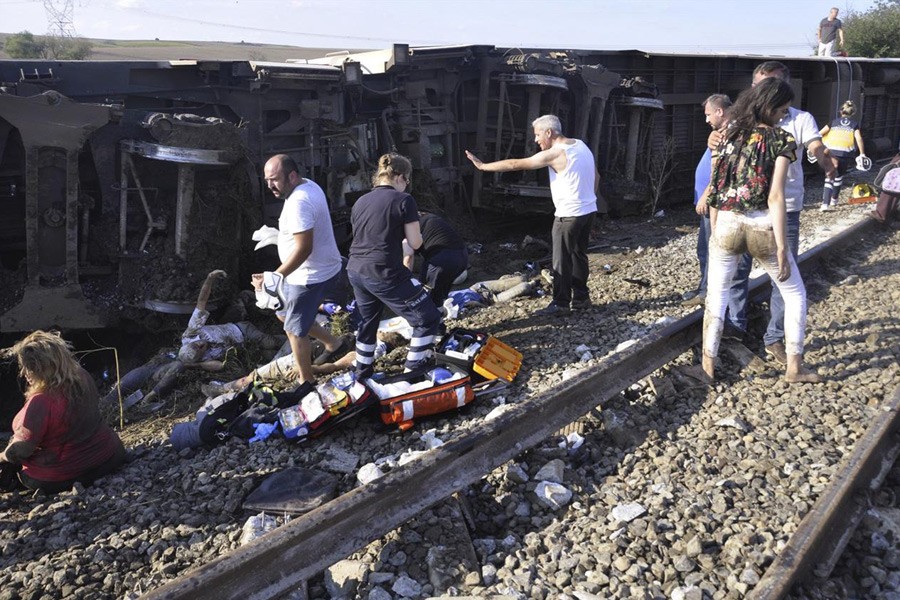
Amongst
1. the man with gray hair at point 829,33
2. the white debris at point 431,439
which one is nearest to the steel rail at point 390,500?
the white debris at point 431,439

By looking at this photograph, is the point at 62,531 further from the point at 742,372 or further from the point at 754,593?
the point at 742,372

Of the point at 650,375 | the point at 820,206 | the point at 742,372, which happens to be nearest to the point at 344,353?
the point at 650,375

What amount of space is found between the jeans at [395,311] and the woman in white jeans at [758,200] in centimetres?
198

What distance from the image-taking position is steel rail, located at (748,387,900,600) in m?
3.00

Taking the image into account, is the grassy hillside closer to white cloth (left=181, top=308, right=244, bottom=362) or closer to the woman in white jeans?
white cloth (left=181, top=308, right=244, bottom=362)

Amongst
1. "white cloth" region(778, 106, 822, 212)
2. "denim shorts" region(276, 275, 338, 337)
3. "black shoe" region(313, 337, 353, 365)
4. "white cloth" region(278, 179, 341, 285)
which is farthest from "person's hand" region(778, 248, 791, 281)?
"black shoe" region(313, 337, 353, 365)

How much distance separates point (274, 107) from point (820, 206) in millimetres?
9512

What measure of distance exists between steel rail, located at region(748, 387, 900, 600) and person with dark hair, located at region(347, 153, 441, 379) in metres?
2.81

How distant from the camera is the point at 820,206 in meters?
13.1

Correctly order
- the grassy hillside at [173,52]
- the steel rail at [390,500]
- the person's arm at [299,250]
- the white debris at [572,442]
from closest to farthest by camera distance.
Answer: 1. the steel rail at [390,500]
2. the white debris at [572,442]
3. the person's arm at [299,250]
4. the grassy hillside at [173,52]

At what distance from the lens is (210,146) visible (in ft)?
25.5

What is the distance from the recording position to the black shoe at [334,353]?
6469 millimetres

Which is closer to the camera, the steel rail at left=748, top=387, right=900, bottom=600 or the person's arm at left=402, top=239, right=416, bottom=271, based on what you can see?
the steel rail at left=748, top=387, right=900, bottom=600

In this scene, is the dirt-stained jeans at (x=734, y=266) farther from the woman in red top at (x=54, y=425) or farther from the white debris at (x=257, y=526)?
the woman in red top at (x=54, y=425)
